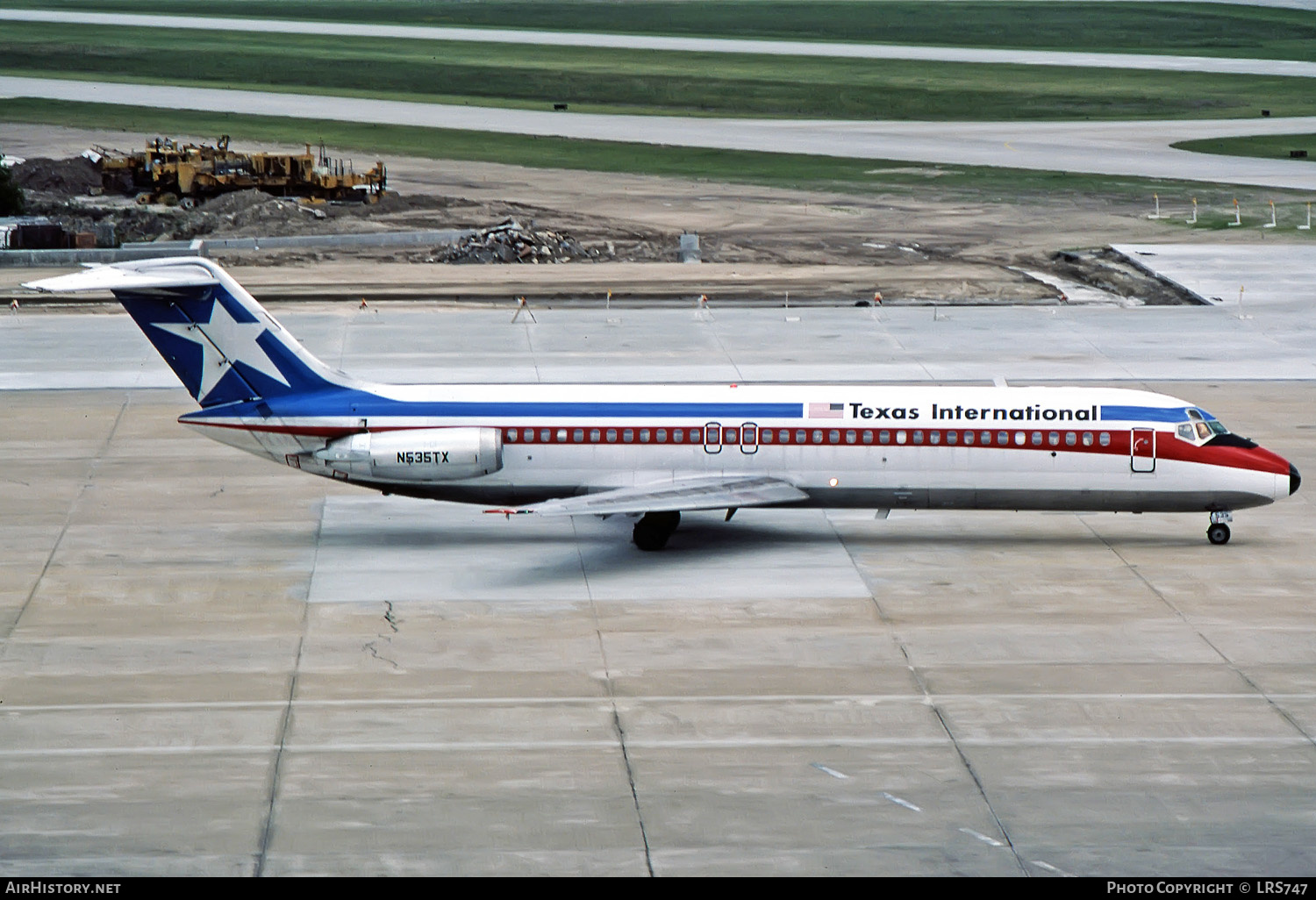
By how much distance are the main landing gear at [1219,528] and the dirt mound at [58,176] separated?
61918mm

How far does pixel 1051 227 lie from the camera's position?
71375 mm

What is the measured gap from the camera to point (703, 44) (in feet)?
468

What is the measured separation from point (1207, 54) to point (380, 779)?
427ft

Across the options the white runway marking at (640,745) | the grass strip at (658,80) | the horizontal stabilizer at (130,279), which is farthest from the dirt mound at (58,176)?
the white runway marking at (640,745)

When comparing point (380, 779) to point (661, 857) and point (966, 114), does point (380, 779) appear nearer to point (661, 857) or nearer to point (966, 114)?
point (661, 857)

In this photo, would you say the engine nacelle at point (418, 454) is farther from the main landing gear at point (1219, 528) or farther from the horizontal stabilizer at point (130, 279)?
the main landing gear at point (1219, 528)

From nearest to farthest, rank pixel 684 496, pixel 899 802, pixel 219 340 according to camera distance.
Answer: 1. pixel 899 802
2. pixel 684 496
3. pixel 219 340

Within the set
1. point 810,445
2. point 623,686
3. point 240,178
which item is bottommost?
point 623,686

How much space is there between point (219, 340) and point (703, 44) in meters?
117

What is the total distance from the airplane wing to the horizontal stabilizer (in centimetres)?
721

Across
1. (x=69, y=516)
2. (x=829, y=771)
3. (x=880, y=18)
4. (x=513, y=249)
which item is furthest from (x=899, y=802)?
(x=880, y=18)

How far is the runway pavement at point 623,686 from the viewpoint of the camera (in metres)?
19.2

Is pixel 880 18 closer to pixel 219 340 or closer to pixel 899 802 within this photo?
pixel 219 340

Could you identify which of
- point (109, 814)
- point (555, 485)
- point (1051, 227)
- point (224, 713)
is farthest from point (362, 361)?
point (1051, 227)
